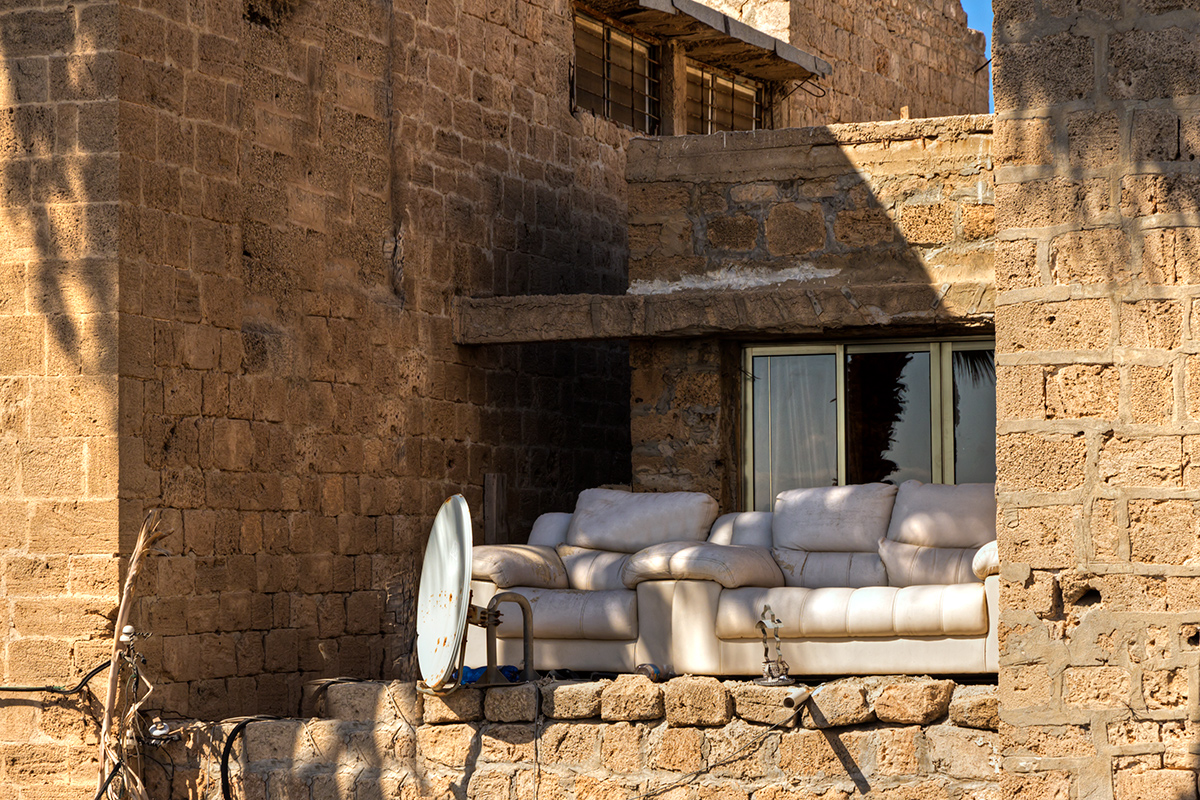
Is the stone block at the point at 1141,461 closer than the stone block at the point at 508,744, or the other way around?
the stone block at the point at 1141,461

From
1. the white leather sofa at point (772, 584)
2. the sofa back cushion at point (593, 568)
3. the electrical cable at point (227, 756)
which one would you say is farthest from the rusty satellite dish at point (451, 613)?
the sofa back cushion at point (593, 568)

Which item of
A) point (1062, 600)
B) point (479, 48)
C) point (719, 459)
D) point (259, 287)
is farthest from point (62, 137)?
point (1062, 600)

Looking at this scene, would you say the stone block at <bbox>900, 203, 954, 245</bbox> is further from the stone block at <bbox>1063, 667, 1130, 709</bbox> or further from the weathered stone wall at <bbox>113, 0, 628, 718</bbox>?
the stone block at <bbox>1063, 667, 1130, 709</bbox>

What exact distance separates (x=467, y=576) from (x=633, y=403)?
10.1 ft

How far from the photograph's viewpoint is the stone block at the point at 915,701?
5.82m

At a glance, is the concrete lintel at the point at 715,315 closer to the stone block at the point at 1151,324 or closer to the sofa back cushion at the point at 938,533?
the sofa back cushion at the point at 938,533

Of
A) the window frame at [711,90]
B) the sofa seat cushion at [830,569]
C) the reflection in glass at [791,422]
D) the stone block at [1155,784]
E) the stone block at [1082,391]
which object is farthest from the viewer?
the window frame at [711,90]

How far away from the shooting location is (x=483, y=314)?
910 cm

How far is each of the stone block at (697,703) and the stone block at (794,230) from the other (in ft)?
10.5

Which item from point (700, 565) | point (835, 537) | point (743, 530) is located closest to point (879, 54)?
point (743, 530)

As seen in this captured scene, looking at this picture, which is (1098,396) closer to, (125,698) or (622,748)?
(622,748)

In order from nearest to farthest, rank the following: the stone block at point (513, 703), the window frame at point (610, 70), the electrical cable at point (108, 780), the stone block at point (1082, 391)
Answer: the stone block at point (1082, 391)
the stone block at point (513, 703)
the electrical cable at point (108, 780)
the window frame at point (610, 70)

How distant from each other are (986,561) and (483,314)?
3.75m

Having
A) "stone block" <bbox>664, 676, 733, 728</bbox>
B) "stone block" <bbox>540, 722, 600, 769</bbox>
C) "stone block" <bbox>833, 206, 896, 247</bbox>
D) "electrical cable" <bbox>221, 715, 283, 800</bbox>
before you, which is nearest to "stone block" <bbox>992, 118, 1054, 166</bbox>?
"stone block" <bbox>664, 676, 733, 728</bbox>
